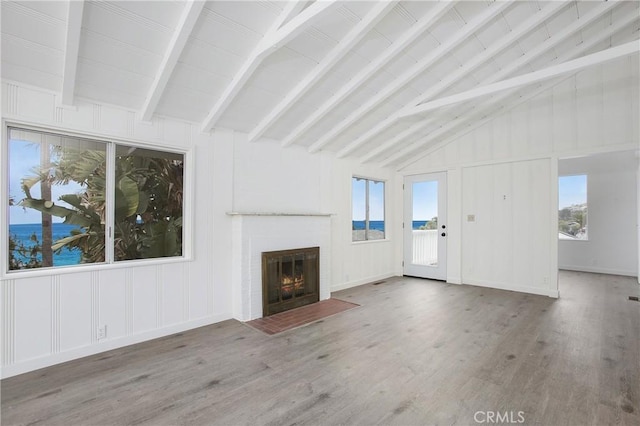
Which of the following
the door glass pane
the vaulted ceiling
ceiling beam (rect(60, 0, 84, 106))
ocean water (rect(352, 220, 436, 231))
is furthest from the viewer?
the door glass pane

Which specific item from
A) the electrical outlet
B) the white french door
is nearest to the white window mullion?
the electrical outlet

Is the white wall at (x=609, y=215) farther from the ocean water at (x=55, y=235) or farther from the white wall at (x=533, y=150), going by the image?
the ocean water at (x=55, y=235)

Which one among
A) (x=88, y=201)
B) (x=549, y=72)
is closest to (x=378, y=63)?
(x=549, y=72)

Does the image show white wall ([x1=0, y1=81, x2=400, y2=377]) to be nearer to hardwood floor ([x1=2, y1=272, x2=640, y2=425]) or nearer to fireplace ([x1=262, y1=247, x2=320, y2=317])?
hardwood floor ([x1=2, y1=272, x2=640, y2=425])

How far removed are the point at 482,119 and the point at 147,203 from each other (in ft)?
18.5

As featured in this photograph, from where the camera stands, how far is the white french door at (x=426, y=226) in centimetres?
616

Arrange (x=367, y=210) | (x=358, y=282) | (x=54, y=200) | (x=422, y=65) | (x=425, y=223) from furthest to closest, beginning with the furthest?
(x=425, y=223)
(x=367, y=210)
(x=358, y=282)
(x=422, y=65)
(x=54, y=200)

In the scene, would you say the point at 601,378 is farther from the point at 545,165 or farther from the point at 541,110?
the point at 541,110

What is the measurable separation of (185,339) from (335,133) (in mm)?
3340

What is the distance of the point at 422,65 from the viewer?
141 inches

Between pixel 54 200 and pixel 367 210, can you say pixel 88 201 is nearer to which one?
pixel 54 200

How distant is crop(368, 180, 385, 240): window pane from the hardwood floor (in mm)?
2476

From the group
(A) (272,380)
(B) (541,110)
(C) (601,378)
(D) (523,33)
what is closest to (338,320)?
(A) (272,380)

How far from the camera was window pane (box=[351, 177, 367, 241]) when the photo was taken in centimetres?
585
